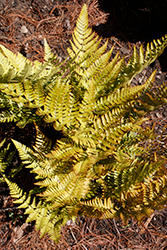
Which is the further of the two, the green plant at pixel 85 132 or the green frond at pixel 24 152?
the green frond at pixel 24 152

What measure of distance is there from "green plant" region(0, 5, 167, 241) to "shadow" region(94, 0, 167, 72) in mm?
854

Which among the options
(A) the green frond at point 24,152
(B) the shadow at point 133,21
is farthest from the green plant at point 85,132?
(B) the shadow at point 133,21

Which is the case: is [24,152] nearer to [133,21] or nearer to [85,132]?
[85,132]

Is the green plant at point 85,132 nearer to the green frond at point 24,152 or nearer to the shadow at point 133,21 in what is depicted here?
the green frond at point 24,152

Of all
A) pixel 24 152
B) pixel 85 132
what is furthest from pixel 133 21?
pixel 24 152

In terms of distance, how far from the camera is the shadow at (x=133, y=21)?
2.50m

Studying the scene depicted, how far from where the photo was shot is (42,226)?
1.78 m

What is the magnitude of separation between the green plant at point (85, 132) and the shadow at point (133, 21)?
33.6 inches

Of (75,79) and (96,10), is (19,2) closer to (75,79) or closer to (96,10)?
(96,10)

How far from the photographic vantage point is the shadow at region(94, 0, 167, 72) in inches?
98.5

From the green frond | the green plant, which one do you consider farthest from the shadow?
the green frond

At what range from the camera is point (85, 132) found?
161 centimetres

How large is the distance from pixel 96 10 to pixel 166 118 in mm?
1598

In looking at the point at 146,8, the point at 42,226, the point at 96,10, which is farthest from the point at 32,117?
the point at 146,8
